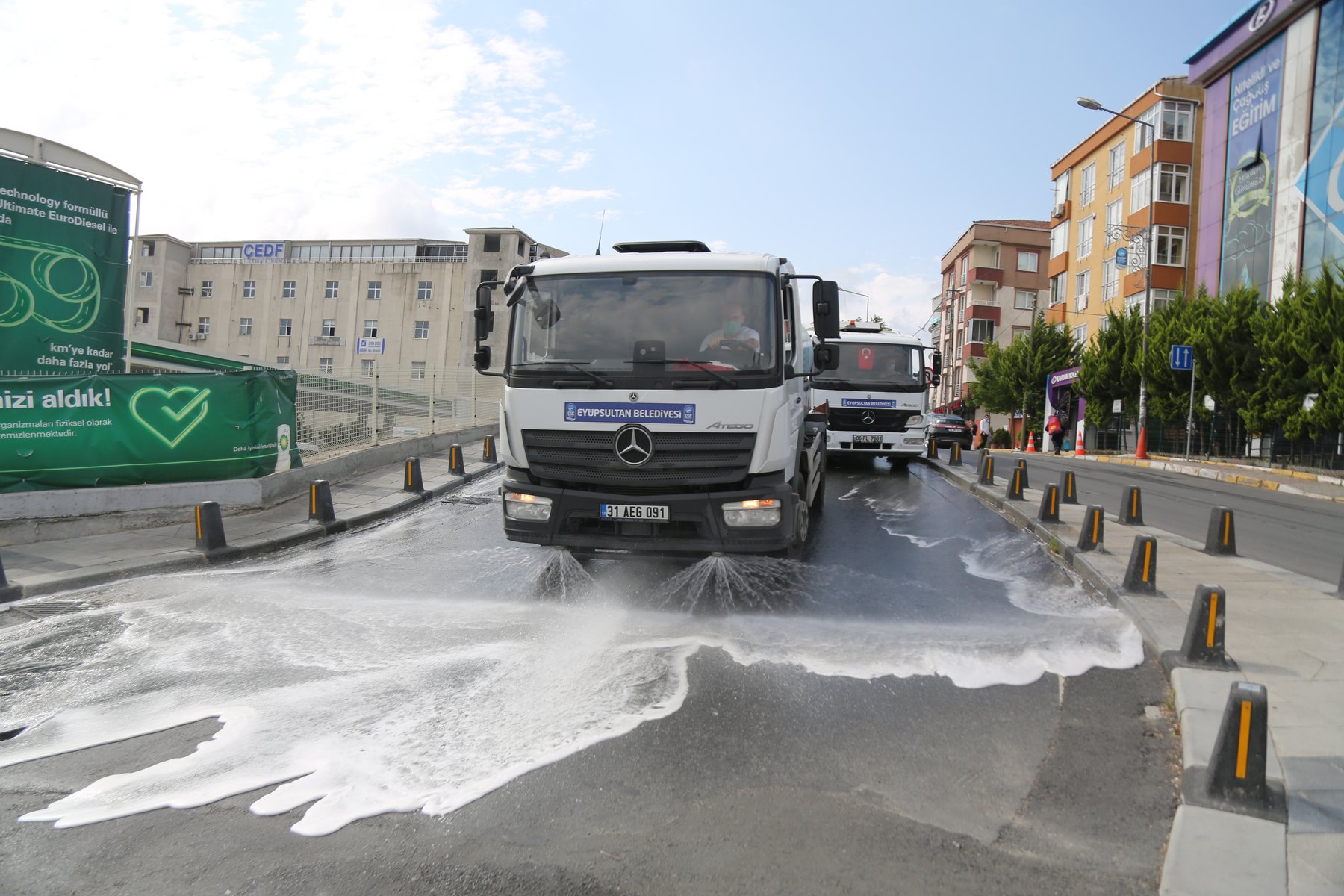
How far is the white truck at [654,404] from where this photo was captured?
6.86 meters

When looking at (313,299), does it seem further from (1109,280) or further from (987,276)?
(1109,280)

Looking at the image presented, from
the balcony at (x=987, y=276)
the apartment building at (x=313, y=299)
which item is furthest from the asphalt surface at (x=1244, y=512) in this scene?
the apartment building at (x=313, y=299)

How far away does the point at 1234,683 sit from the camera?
12.5 ft

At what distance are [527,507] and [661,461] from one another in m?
1.15

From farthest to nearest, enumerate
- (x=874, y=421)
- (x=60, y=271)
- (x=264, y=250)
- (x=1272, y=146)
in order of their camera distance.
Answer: (x=264, y=250) → (x=1272, y=146) → (x=874, y=421) → (x=60, y=271)

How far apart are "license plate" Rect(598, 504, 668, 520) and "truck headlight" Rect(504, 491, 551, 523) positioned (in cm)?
47

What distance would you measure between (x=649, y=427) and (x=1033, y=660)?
10.1 ft

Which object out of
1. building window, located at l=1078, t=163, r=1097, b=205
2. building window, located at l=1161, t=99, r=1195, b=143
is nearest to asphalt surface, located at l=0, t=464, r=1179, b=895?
building window, located at l=1161, t=99, r=1195, b=143

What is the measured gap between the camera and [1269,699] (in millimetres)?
4898

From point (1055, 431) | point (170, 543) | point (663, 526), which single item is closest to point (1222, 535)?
point (663, 526)

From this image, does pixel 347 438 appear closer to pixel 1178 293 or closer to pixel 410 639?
pixel 410 639

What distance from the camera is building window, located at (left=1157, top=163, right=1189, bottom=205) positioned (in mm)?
38875

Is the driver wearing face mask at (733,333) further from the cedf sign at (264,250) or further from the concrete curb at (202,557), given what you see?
the cedf sign at (264,250)

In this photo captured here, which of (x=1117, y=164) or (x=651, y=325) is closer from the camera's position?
(x=651, y=325)
